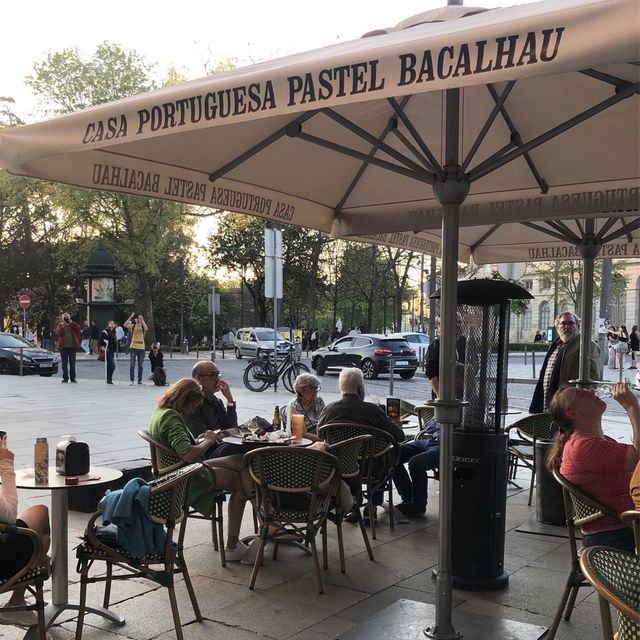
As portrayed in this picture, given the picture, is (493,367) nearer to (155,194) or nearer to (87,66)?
(155,194)

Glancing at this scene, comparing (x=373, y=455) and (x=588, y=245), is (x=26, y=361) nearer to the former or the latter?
(x=373, y=455)

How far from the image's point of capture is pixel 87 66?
38.5 metres

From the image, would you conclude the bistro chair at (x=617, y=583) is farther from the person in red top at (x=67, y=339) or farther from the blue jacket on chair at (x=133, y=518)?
the person in red top at (x=67, y=339)

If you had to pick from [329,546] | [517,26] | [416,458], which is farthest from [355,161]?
[517,26]

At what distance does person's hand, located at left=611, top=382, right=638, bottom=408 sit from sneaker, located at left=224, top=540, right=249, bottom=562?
284 centimetres

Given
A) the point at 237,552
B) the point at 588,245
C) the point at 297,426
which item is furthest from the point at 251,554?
the point at 588,245

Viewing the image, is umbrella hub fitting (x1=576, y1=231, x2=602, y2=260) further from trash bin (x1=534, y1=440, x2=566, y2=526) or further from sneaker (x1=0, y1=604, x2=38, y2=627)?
sneaker (x1=0, y1=604, x2=38, y2=627)

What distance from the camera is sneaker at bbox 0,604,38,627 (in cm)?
360

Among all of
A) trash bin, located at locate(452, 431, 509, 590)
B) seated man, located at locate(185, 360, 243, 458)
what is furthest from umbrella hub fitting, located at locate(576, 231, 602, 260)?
seated man, located at locate(185, 360, 243, 458)

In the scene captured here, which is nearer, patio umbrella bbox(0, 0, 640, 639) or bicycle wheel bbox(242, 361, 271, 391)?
patio umbrella bbox(0, 0, 640, 639)

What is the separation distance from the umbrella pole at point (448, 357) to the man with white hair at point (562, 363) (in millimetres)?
3359

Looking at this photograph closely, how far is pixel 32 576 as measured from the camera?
138 inches

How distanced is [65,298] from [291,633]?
166 ft

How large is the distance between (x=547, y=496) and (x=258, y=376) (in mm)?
12563
